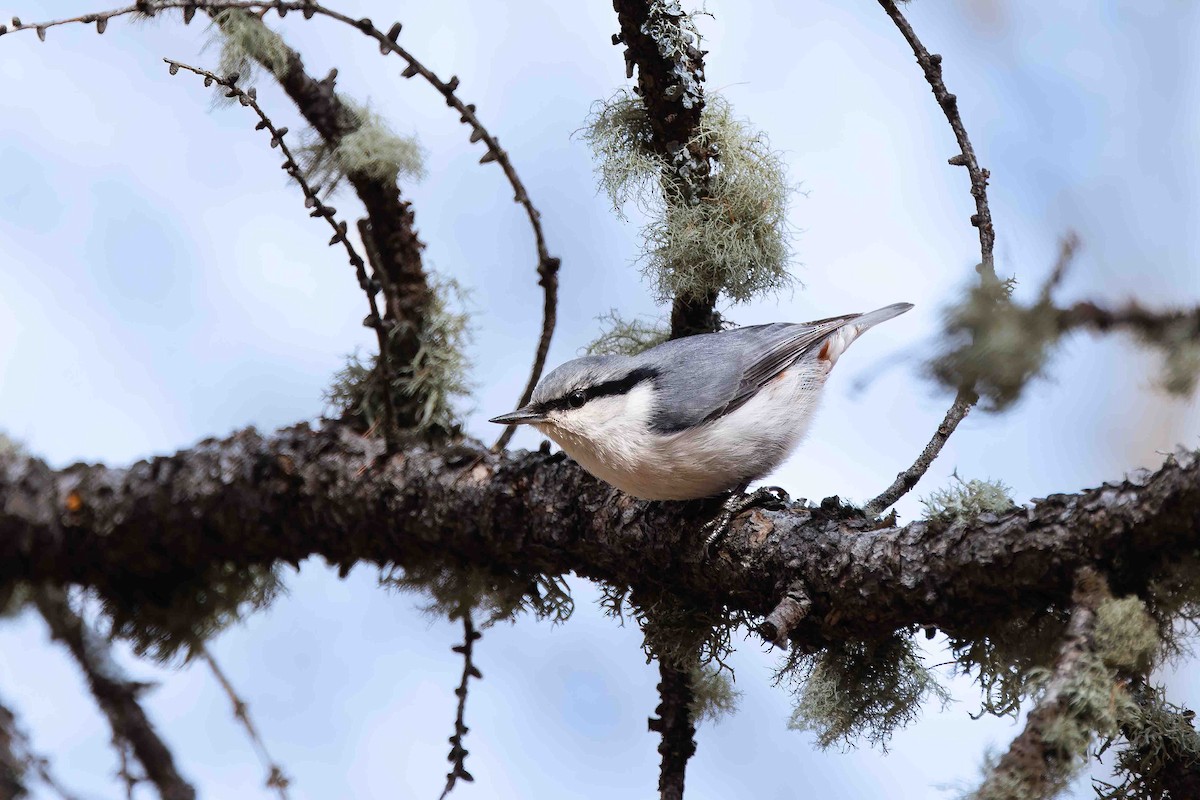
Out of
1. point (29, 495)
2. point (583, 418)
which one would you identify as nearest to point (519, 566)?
point (583, 418)

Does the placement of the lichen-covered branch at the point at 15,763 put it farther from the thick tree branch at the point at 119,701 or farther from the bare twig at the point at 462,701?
the bare twig at the point at 462,701

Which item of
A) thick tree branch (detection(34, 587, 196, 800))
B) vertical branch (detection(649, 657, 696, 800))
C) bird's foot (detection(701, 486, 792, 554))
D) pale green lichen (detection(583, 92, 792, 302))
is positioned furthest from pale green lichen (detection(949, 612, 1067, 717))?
thick tree branch (detection(34, 587, 196, 800))

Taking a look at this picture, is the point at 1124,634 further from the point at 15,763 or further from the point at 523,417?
the point at 15,763

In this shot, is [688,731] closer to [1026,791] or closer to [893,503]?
[893,503]

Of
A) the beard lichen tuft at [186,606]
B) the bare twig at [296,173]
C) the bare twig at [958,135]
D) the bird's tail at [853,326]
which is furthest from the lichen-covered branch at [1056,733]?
the beard lichen tuft at [186,606]

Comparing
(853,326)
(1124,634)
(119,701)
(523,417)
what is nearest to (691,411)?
(523,417)

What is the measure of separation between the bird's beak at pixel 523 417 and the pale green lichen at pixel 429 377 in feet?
0.89

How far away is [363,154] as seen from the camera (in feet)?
5.09

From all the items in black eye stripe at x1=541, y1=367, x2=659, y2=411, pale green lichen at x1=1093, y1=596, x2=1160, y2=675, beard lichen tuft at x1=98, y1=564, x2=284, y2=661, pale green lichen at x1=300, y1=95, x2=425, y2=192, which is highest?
pale green lichen at x1=300, y1=95, x2=425, y2=192

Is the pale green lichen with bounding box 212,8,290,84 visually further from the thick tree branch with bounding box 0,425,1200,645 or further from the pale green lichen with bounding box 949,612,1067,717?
the pale green lichen with bounding box 949,612,1067,717

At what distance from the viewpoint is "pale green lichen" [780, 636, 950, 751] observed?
123 centimetres

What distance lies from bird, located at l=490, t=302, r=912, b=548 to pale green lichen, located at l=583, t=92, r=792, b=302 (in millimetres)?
87

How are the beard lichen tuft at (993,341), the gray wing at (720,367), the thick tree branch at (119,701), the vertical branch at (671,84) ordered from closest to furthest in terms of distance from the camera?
the beard lichen tuft at (993,341) < the thick tree branch at (119,701) < the gray wing at (720,367) < the vertical branch at (671,84)

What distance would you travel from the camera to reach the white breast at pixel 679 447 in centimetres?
129
